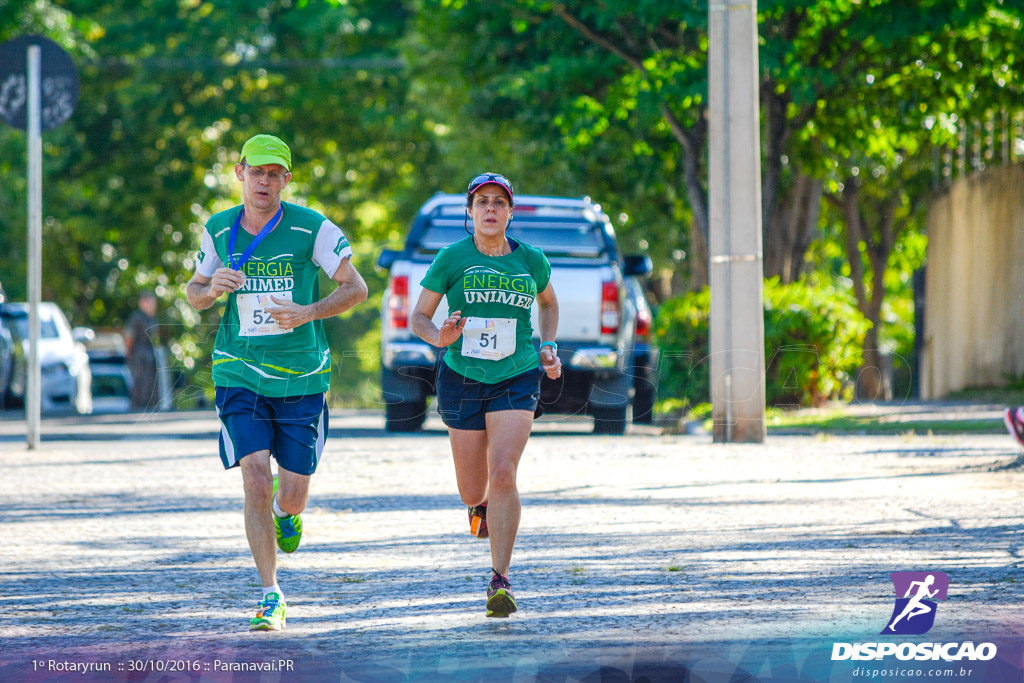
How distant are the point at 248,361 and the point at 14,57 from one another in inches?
351

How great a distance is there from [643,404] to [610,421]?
4.56 ft

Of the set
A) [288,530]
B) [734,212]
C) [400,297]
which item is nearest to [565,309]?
[400,297]

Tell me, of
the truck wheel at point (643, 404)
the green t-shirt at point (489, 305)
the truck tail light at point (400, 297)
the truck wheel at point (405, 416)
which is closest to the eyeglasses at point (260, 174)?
the green t-shirt at point (489, 305)

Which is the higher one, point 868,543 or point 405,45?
point 405,45

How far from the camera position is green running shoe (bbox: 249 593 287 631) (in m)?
6.05

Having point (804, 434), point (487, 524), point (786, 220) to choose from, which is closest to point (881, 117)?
point (786, 220)

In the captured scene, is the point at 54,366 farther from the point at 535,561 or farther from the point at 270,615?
the point at 270,615

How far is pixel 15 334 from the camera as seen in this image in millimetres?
25000

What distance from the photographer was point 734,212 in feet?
46.6

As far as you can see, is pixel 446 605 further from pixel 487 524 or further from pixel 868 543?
pixel 868 543

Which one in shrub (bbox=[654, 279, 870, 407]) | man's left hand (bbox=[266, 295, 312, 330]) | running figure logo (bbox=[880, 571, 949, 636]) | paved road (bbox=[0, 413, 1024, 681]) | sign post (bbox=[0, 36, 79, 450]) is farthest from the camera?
shrub (bbox=[654, 279, 870, 407])

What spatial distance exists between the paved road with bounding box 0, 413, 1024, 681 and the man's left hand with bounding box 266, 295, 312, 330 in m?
1.25

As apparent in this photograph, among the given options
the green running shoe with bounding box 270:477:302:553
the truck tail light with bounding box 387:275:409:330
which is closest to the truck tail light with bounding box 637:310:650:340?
the truck tail light with bounding box 387:275:409:330

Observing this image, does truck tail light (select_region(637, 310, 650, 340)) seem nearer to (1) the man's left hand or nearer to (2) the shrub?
(2) the shrub
